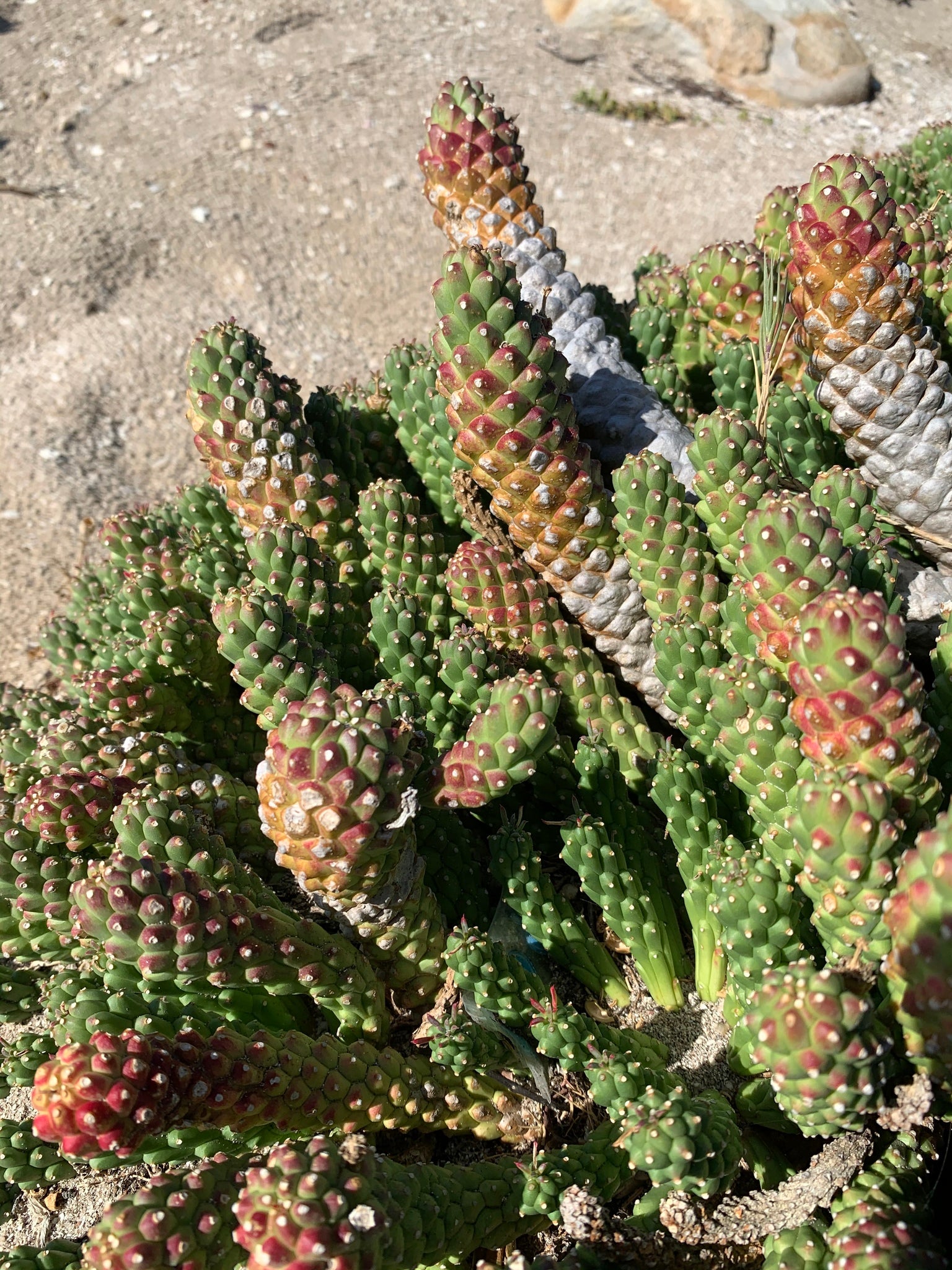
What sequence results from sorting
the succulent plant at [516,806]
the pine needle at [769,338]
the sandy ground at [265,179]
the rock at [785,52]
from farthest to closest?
1. the rock at [785,52]
2. the sandy ground at [265,179]
3. the pine needle at [769,338]
4. the succulent plant at [516,806]

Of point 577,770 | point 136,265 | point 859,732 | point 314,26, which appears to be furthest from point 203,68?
point 859,732

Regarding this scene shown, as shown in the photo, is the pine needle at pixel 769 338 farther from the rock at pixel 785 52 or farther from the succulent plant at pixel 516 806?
the rock at pixel 785 52

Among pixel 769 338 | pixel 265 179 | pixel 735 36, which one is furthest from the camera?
pixel 735 36

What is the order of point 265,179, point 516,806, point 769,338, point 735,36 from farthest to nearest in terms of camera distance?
point 735,36 < point 265,179 < point 769,338 < point 516,806

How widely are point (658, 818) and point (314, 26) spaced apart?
28.9 feet

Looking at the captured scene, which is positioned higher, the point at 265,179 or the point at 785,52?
the point at 785,52

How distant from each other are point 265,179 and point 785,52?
14.6 feet

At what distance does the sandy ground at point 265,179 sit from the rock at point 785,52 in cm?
20

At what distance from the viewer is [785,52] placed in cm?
813

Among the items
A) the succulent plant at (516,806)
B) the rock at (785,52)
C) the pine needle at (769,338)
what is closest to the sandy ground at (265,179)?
the rock at (785,52)

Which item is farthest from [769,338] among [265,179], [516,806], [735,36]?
[735,36]

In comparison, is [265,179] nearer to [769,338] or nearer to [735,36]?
[735,36]

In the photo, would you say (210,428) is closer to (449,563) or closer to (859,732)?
(449,563)

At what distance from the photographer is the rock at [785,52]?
8016 millimetres
